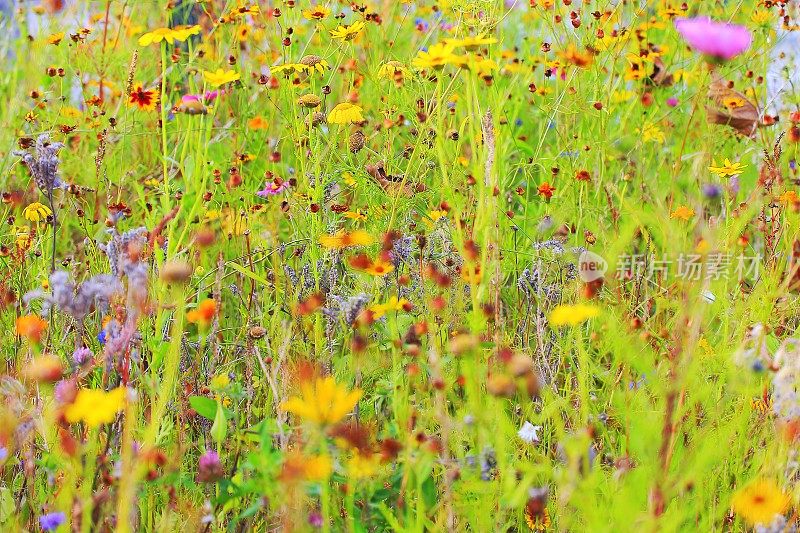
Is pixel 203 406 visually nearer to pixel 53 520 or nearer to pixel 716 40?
pixel 53 520

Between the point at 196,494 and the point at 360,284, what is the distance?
0.54 meters

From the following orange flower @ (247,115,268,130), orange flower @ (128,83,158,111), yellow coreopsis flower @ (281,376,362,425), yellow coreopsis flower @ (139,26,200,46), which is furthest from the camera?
orange flower @ (247,115,268,130)

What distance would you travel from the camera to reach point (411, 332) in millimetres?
1305

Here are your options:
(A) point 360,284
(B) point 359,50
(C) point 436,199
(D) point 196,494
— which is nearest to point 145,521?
(D) point 196,494

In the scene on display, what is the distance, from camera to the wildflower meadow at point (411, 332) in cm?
111

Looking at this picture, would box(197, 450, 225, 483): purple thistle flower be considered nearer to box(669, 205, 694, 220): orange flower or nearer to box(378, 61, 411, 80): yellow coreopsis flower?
box(378, 61, 411, 80): yellow coreopsis flower

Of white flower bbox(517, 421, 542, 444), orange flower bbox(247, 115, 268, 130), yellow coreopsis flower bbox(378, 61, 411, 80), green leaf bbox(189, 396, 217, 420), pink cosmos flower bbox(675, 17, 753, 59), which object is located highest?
pink cosmos flower bbox(675, 17, 753, 59)

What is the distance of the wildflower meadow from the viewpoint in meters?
1.11

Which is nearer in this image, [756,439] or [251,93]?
[756,439]

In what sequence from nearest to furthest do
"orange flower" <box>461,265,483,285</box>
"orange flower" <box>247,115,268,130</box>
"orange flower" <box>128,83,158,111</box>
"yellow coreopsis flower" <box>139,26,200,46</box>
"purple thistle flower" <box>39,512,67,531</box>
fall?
1. "purple thistle flower" <box>39,512,67,531</box>
2. "orange flower" <box>461,265,483,285</box>
3. "yellow coreopsis flower" <box>139,26,200,46</box>
4. "orange flower" <box>128,83,158,111</box>
5. "orange flower" <box>247,115,268,130</box>

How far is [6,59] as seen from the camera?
3617 millimetres

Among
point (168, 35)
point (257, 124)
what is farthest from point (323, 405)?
point (257, 124)

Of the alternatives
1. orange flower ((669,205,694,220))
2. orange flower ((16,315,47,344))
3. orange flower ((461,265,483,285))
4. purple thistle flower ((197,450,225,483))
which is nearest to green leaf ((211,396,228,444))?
purple thistle flower ((197,450,225,483))

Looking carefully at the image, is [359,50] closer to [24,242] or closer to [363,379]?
[24,242]
